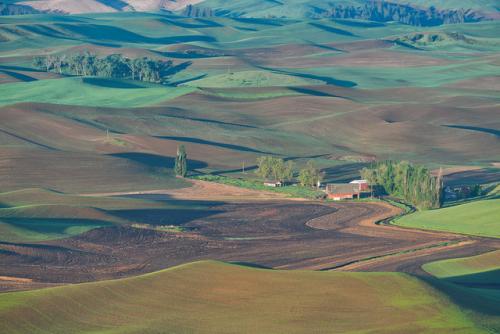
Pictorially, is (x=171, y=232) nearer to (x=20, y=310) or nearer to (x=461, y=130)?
(x=20, y=310)

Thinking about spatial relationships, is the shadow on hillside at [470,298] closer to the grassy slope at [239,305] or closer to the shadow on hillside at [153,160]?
the grassy slope at [239,305]

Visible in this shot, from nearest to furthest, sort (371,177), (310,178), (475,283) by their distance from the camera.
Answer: (475,283), (371,177), (310,178)

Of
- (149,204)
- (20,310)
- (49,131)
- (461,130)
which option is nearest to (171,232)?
(149,204)

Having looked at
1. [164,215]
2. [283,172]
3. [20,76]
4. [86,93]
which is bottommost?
[164,215]

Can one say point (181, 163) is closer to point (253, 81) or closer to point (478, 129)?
point (478, 129)

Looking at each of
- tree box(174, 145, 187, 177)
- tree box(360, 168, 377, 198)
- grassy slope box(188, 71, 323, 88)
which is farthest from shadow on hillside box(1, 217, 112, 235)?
grassy slope box(188, 71, 323, 88)

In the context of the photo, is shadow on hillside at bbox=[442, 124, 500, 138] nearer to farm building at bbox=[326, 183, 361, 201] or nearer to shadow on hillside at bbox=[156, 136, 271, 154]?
shadow on hillside at bbox=[156, 136, 271, 154]

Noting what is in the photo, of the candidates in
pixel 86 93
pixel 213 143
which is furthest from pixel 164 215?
pixel 86 93
